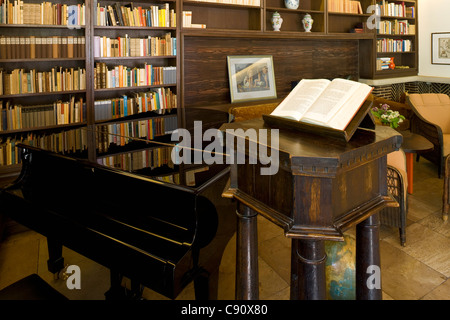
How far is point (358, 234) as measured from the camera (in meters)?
0.96

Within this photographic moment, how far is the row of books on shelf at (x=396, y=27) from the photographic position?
5742mm

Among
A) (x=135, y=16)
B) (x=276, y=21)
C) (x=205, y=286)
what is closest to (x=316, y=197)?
(x=205, y=286)

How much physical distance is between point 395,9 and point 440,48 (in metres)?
1.02

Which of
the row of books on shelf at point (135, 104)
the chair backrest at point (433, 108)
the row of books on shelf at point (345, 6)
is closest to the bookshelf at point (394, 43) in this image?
the row of books on shelf at point (345, 6)

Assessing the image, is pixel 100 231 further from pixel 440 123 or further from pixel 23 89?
pixel 440 123

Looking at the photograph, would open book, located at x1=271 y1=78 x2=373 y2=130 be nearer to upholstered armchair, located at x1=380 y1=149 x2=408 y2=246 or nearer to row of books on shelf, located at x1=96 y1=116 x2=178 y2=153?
row of books on shelf, located at x1=96 y1=116 x2=178 y2=153

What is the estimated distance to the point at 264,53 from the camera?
4840mm

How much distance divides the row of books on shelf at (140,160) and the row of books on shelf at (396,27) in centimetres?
507

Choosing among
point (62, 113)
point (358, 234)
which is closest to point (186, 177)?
point (358, 234)

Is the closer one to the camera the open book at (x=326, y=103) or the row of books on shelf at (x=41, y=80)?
the open book at (x=326, y=103)

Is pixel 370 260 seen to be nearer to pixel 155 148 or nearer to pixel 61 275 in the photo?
pixel 155 148

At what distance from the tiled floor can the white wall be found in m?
3.90

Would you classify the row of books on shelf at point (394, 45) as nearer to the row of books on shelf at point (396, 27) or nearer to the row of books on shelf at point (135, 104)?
the row of books on shelf at point (396, 27)

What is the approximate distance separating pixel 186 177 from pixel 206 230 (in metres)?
0.34
